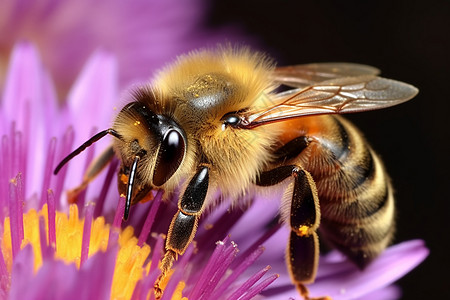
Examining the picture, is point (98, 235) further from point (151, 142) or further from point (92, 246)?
point (151, 142)

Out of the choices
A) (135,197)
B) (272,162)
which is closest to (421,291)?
(272,162)

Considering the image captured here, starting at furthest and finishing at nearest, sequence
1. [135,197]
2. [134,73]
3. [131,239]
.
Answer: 1. [134,73]
2. [131,239]
3. [135,197]

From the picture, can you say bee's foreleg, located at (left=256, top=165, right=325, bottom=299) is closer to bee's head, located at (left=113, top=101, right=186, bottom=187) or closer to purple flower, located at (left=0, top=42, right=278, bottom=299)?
purple flower, located at (left=0, top=42, right=278, bottom=299)

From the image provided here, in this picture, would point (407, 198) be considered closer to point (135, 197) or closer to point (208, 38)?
point (208, 38)

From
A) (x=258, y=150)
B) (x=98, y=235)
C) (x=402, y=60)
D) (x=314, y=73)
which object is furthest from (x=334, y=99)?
(x=402, y=60)

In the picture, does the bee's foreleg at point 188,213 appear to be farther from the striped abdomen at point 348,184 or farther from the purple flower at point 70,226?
the striped abdomen at point 348,184

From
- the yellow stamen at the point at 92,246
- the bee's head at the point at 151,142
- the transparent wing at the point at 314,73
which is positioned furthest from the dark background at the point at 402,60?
the bee's head at the point at 151,142

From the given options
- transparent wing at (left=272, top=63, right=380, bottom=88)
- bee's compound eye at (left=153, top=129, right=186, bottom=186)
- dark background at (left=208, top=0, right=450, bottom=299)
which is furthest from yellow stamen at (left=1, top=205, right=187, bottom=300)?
dark background at (left=208, top=0, right=450, bottom=299)
